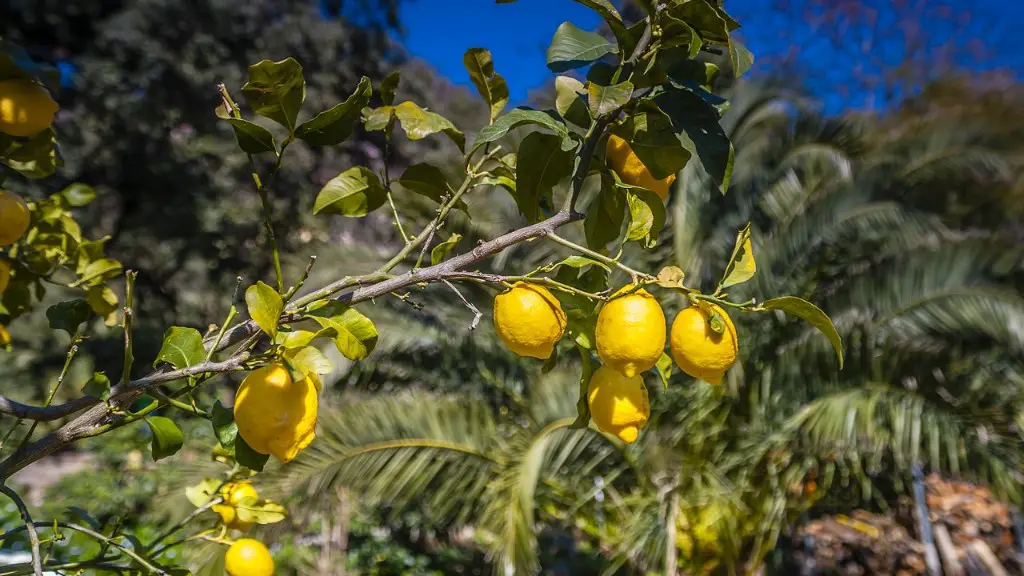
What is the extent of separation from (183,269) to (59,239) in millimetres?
4695

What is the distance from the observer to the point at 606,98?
53 centimetres

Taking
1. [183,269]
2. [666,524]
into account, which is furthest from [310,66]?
[666,524]

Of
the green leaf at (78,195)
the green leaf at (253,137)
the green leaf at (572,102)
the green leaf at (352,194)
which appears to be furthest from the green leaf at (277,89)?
the green leaf at (78,195)

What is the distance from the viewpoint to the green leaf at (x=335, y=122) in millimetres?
521

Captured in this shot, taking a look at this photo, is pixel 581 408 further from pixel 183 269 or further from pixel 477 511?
pixel 183 269

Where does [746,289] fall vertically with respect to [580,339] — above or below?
above

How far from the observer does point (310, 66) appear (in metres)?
5.10

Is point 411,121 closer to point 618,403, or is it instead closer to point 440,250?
point 440,250

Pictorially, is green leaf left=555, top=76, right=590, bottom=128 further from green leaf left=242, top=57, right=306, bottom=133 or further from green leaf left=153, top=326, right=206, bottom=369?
green leaf left=153, top=326, right=206, bottom=369

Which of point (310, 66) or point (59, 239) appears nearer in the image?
Result: point (59, 239)

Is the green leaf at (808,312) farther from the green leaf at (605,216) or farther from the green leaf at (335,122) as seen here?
the green leaf at (335,122)

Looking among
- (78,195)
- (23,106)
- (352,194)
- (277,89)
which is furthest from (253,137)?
(78,195)

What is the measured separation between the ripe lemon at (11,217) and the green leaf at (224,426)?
266 mm

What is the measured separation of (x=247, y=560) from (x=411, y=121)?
475 millimetres
